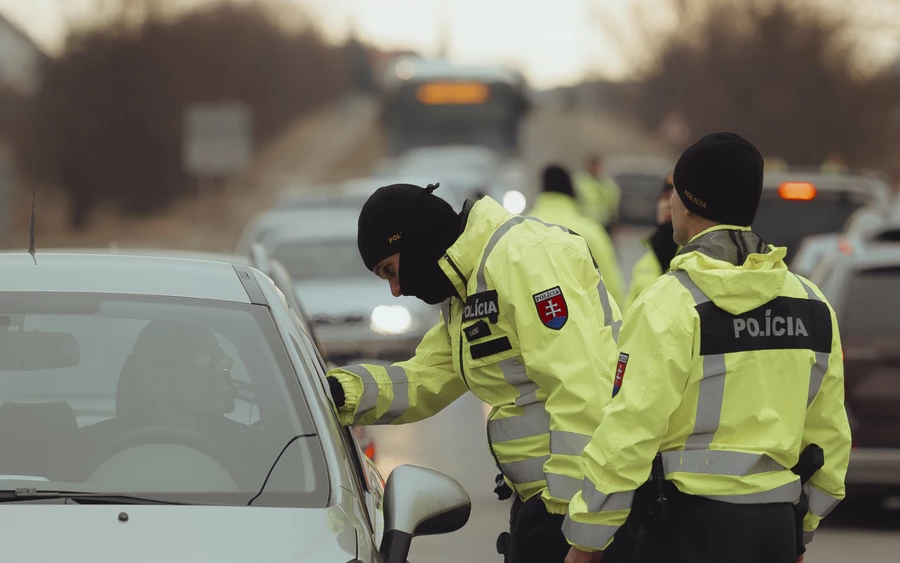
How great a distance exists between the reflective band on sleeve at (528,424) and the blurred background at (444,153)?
232cm

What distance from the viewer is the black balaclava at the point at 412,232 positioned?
434 centimetres

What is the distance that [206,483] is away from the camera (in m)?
3.96

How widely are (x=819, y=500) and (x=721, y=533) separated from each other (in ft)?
1.42

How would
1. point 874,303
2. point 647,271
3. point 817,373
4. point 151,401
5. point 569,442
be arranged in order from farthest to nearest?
point 874,303
point 647,271
point 151,401
point 569,442
point 817,373

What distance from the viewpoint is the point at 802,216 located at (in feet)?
42.2

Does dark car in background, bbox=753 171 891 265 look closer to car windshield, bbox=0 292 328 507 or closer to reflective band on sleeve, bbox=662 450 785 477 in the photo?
car windshield, bbox=0 292 328 507

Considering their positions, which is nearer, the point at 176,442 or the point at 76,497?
the point at 76,497

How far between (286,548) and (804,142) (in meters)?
43.1

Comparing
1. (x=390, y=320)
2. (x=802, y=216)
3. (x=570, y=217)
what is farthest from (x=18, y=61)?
(x=570, y=217)

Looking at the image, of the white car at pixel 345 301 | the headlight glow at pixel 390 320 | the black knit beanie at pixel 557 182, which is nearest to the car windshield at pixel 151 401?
the black knit beanie at pixel 557 182

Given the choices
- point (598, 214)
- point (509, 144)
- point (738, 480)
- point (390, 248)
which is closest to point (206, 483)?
point (390, 248)

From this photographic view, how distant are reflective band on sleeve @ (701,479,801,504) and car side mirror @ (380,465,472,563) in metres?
0.61

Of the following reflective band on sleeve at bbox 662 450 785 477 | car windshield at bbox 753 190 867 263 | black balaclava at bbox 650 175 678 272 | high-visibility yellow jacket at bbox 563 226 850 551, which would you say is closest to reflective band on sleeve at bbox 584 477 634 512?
high-visibility yellow jacket at bbox 563 226 850 551

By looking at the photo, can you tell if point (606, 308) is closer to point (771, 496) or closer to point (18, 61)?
point (771, 496)
